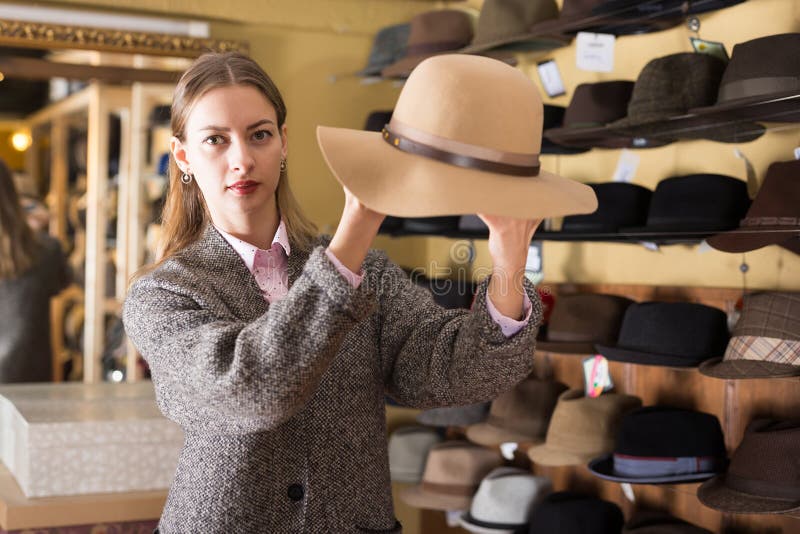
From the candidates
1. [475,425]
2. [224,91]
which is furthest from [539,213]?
[475,425]

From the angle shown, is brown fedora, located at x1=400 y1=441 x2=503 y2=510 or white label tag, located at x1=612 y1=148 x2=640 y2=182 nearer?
Answer: white label tag, located at x1=612 y1=148 x2=640 y2=182

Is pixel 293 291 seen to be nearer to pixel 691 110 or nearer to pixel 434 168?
pixel 434 168

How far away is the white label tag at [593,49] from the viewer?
280 cm

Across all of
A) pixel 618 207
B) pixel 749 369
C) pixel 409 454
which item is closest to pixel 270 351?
pixel 749 369

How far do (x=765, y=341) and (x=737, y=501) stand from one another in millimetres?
381

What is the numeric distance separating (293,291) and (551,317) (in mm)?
1892

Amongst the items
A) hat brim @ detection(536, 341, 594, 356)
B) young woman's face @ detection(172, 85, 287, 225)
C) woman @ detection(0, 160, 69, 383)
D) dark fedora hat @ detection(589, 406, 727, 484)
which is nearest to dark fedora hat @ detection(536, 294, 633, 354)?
hat brim @ detection(536, 341, 594, 356)

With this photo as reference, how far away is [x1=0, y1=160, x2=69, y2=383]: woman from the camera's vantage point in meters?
3.35

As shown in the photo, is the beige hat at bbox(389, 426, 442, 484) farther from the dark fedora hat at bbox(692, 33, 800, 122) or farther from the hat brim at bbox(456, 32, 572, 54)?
the dark fedora hat at bbox(692, 33, 800, 122)

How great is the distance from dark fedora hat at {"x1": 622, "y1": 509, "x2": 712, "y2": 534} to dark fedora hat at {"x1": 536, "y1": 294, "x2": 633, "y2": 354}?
50 cm

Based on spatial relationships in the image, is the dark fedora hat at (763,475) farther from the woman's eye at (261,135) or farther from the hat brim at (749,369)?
the woman's eye at (261,135)

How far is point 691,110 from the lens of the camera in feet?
7.61

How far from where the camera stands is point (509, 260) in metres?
1.31

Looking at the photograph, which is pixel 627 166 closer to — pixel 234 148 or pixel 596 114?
pixel 596 114
